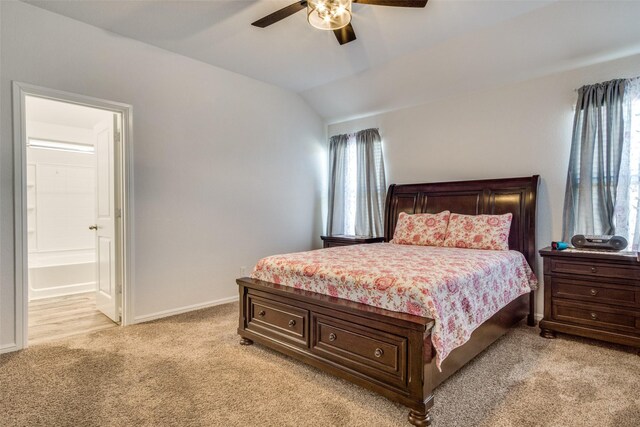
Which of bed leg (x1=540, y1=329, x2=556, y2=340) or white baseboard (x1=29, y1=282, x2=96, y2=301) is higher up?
bed leg (x1=540, y1=329, x2=556, y2=340)

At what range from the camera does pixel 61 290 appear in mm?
4738

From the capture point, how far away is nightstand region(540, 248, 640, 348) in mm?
2701

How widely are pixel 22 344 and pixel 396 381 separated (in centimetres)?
292

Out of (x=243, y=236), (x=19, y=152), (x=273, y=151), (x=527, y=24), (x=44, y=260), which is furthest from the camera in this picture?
(x=44, y=260)

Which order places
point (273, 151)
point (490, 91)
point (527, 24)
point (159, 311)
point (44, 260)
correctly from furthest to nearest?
point (44, 260), point (273, 151), point (490, 91), point (159, 311), point (527, 24)

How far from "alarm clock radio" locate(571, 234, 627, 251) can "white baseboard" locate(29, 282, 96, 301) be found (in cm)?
582

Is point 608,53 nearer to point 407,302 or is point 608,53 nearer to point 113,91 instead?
point 407,302

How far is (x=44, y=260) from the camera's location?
5.05 m

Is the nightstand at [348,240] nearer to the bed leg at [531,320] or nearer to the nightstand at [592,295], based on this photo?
the bed leg at [531,320]

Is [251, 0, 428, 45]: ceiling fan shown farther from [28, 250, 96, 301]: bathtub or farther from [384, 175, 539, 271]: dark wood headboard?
[28, 250, 96, 301]: bathtub

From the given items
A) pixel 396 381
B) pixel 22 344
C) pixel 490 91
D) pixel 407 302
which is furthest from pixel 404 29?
pixel 22 344

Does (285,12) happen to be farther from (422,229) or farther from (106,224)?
(106,224)

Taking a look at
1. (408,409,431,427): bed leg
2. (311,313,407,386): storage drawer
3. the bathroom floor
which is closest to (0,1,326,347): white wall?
the bathroom floor

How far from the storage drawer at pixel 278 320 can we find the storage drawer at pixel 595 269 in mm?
2229
